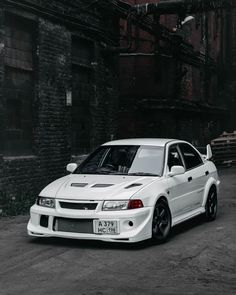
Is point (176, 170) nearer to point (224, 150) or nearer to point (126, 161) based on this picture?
point (126, 161)

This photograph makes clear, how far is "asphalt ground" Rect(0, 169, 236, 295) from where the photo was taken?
557cm

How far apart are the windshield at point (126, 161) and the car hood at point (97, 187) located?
0.79 ft

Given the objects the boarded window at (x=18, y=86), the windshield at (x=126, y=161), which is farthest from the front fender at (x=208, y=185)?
the boarded window at (x=18, y=86)

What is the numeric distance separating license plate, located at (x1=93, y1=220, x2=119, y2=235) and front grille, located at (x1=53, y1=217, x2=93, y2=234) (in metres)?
0.09

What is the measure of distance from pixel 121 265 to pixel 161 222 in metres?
1.49

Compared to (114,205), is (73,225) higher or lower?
lower

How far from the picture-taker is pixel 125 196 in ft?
24.0

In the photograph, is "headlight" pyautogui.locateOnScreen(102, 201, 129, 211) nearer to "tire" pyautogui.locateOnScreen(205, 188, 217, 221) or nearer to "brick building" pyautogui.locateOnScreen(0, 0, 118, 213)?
"tire" pyautogui.locateOnScreen(205, 188, 217, 221)

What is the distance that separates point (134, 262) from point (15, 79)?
6.32 metres

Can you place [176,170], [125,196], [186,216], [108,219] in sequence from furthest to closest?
1. [186,216]
2. [176,170]
3. [125,196]
4. [108,219]

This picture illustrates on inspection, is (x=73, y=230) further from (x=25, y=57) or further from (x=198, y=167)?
(x=25, y=57)

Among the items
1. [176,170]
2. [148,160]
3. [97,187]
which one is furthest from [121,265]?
[148,160]

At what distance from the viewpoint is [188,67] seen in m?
24.4

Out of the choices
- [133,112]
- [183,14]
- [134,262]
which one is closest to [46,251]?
[134,262]
